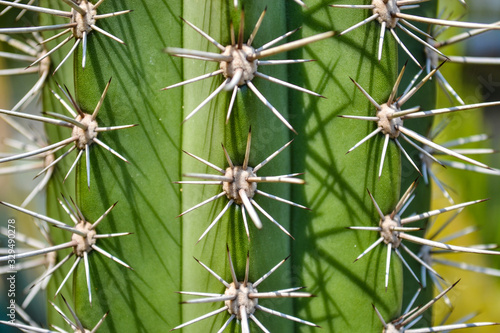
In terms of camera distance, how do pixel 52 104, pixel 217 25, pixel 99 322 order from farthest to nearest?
pixel 52 104
pixel 99 322
pixel 217 25

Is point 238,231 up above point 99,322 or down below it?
above

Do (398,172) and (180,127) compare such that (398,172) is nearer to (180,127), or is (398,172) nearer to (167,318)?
(180,127)

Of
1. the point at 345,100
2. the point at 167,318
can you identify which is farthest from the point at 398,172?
the point at 167,318

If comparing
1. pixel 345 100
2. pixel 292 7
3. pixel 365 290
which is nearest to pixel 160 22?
pixel 292 7

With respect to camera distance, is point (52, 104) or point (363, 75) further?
point (52, 104)

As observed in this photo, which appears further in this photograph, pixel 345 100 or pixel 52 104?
pixel 52 104

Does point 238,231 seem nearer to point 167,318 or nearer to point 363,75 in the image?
point 167,318

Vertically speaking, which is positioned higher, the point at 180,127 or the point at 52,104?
the point at 52,104

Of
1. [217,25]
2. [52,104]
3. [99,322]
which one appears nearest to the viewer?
[217,25]

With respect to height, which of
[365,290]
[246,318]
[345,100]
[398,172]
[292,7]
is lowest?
[246,318]
